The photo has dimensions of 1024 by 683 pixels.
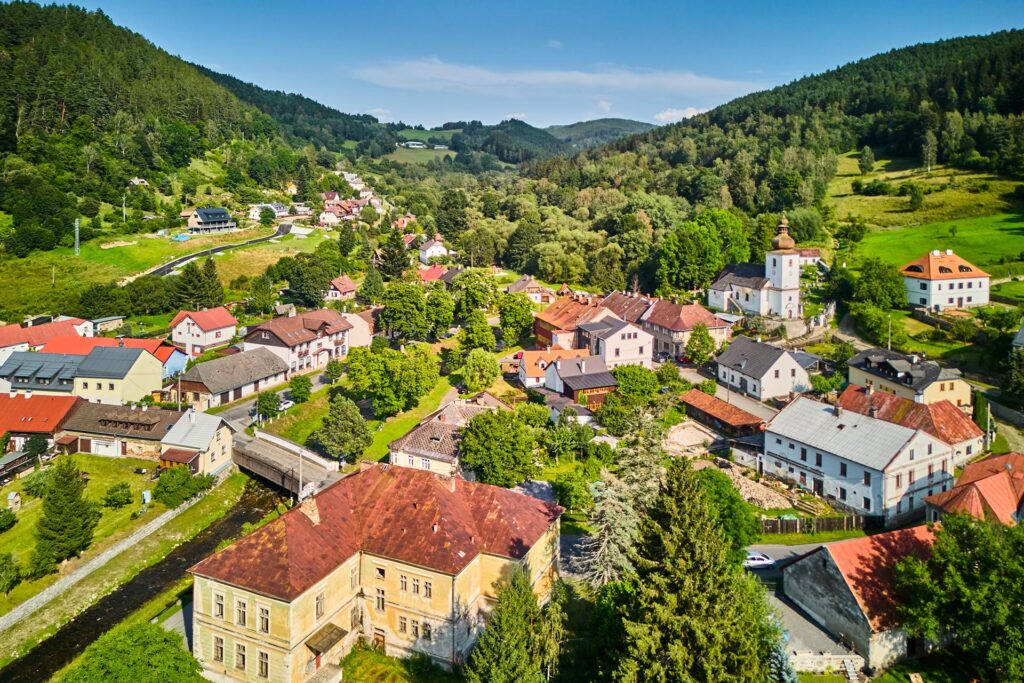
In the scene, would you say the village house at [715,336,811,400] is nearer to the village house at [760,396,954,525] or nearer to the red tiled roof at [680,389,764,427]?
the red tiled roof at [680,389,764,427]

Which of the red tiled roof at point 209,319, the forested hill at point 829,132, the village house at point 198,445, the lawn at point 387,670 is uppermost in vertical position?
the forested hill at point 829,132

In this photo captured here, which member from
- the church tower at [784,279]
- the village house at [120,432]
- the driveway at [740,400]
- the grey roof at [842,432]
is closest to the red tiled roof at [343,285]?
the village house at [120,432]

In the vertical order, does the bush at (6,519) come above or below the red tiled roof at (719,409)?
below

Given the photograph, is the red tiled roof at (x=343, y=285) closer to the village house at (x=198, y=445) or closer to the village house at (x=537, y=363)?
the village house at (x=537, y=363)

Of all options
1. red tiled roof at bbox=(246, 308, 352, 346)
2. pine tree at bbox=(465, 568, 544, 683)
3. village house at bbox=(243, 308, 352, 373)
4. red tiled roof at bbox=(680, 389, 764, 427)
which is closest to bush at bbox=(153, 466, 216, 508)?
village house at bbox=(243, 308, 352, 373)

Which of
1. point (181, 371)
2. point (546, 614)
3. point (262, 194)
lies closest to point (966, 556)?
point (546, 614)

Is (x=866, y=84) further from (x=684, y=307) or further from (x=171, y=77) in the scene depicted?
(x=171, y=77)
